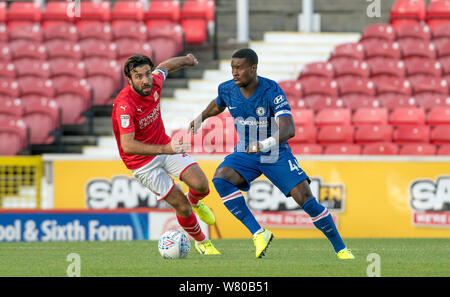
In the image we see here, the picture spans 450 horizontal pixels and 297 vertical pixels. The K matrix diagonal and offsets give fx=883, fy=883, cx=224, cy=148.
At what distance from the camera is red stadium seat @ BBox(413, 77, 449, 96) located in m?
15.9

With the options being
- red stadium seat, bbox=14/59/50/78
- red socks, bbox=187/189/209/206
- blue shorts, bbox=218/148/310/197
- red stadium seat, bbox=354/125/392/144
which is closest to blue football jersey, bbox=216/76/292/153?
blue shorts, bbox=218/148/310/197

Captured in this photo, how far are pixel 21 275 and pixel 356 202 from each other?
6916 millimetres

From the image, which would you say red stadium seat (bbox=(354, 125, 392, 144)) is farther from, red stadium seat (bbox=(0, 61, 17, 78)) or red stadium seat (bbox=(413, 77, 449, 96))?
red stadium seat (bbox=(0, 61, 17, 78))

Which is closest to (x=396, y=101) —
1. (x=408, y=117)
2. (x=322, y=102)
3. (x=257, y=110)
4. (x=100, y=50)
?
(x=408, y=117)

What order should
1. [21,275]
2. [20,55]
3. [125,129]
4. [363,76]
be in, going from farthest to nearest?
1. [20,55]
2. [363,76]
3. [125,129]
4. [21,275]

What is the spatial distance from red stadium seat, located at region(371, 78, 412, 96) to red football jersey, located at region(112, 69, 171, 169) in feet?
25.4

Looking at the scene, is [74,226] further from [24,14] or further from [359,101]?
[24,14]

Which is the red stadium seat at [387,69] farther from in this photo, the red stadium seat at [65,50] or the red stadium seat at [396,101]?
the red stadium seat at [65,50]

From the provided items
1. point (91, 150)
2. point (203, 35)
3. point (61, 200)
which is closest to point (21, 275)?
point (61, 200)

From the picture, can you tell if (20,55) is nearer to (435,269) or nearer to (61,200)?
(61,200)

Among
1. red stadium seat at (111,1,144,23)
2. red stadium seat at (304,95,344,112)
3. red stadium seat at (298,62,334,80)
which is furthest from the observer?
red stadium seat at (111,1,144,23)

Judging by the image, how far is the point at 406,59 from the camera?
55.1 ft

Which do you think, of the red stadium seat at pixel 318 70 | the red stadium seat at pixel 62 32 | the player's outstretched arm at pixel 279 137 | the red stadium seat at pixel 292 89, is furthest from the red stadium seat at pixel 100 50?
the player's outstretched arm at pixel 279 137

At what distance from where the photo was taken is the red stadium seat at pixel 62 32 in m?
18.1
